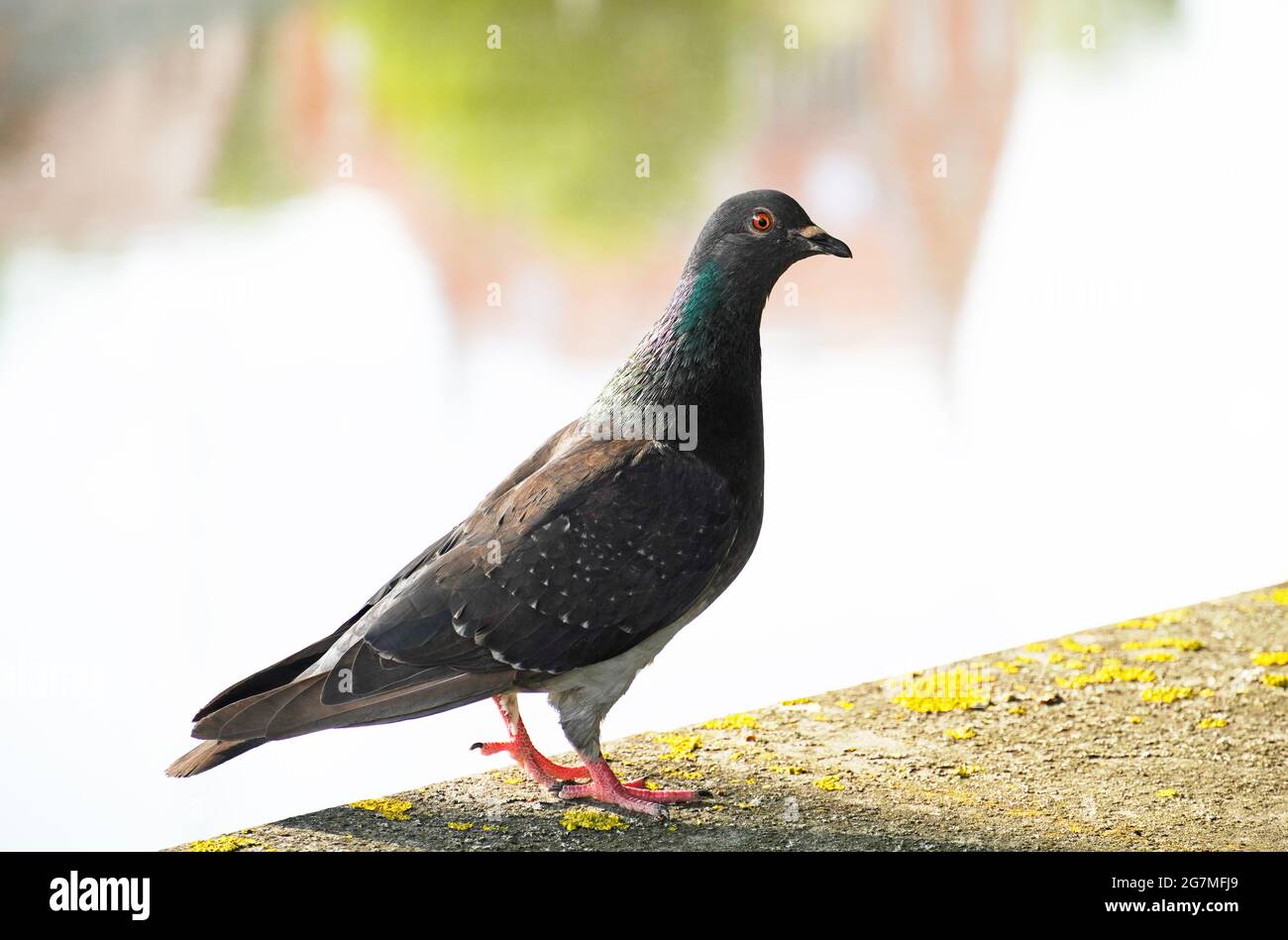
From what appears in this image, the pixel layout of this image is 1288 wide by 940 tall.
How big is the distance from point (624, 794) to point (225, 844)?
3.73 feet

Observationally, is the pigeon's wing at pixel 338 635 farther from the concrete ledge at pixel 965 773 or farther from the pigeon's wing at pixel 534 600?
the concrete ledge at pixel 965 773

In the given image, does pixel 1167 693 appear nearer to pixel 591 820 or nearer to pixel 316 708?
pixel 591 820

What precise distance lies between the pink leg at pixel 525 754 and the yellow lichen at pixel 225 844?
2.37 feet

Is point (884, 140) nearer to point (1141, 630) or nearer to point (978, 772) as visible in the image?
point (1141, 630)

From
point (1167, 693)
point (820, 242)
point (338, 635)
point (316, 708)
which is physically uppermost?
point (820, 242)

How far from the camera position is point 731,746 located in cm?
465

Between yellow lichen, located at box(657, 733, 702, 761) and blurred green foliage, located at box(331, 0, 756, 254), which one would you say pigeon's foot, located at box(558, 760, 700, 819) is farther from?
blurred green foliage, located at box(331, 0, 756, 254)

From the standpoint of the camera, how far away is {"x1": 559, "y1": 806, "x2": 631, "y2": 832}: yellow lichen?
3.87 meters

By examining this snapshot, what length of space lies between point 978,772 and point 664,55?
3.56 m

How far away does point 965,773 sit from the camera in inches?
172

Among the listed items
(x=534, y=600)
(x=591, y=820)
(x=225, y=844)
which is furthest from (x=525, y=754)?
(x=225, y=844)

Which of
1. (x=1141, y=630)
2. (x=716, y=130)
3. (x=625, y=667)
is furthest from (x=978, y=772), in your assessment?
(x=716, y=130)

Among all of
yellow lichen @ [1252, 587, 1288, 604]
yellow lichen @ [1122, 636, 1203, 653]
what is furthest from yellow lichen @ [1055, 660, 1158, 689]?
yellow lichen @ [1252, 587, 1288, 604]

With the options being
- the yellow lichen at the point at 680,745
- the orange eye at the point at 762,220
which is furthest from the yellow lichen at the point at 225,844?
the orange eye at the point at 762,220
